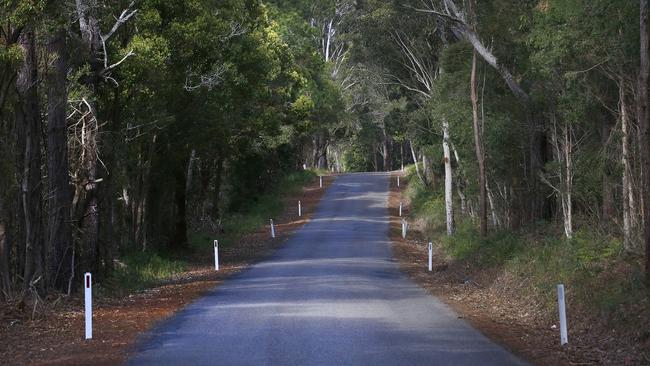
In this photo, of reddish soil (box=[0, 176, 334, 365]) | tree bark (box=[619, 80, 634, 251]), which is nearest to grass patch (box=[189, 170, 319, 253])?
reddish soil (box=[0, 176, 334, 365])

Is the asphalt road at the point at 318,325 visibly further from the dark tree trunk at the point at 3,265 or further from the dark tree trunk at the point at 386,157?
the dark tree trunk at the point at 386,157

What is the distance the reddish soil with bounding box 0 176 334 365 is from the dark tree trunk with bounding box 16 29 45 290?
2.58 feet

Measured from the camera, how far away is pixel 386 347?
11508 millimetres

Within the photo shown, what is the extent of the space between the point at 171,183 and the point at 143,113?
28.1 ft

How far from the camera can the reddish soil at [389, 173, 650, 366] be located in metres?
11.2

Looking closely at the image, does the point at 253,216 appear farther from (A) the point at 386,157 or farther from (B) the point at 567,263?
(A) the point at 386,157

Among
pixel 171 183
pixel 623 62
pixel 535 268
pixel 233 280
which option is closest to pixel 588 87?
pixel 623 62

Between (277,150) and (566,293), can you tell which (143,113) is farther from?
(277,150)

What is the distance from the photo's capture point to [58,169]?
55.9 feet

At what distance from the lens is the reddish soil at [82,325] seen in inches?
444

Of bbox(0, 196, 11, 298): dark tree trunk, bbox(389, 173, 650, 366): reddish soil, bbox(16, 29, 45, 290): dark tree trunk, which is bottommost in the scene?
bbox(389, 173, 650, 366): reddish soil

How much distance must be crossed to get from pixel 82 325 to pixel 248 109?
19.2m

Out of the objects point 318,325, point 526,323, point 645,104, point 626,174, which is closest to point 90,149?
point 318,325

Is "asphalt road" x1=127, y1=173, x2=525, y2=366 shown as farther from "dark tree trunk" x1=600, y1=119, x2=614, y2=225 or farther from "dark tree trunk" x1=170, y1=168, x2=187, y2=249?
"dark tree trunk" x1=170, y1=168, x2=187, y2=249
